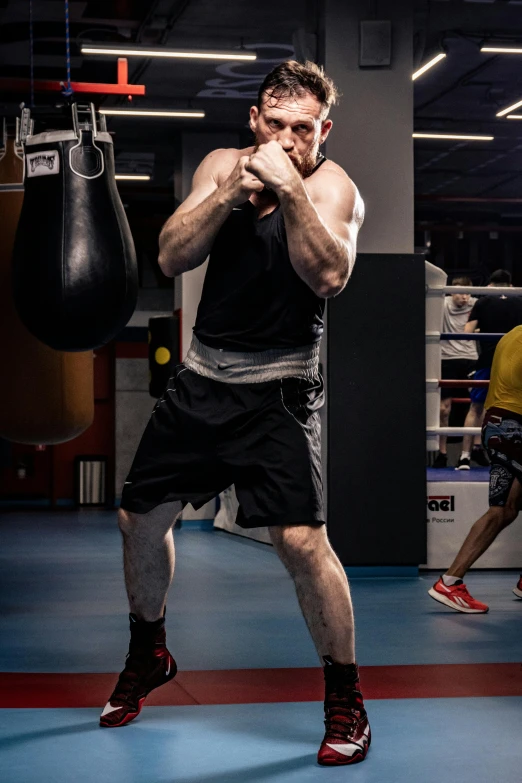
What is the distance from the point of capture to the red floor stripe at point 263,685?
340 centimetres

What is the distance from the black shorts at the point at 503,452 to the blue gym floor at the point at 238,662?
60 cm

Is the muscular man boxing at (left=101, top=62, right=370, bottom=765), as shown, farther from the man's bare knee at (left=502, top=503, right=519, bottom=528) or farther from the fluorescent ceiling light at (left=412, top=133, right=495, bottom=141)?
the fluorescent ceiling light at (left=412, top=133, right=495, bottom=141)

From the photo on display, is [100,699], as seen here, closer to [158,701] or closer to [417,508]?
[158,701]

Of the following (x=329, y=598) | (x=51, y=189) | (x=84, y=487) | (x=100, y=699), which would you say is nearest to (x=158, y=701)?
(x=100, y=699)

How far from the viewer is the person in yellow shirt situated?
5273 millimetres

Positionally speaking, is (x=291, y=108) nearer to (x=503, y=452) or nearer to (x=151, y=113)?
(x=503, y=452)

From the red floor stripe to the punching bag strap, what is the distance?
69.6 inches

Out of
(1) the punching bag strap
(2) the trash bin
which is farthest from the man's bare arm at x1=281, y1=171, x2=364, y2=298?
(2) the trash bin

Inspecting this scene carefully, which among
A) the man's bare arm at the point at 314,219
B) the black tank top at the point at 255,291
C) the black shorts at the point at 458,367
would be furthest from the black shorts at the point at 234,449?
the black shorts at the point at 458,367

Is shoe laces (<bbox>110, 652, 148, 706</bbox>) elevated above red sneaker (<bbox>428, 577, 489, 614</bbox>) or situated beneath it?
elevated above

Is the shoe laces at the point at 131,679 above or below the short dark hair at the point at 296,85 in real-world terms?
below

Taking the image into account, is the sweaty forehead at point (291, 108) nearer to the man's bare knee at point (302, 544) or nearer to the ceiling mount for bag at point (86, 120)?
the man's bare knee at point (302, 544)

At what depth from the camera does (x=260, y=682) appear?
366 cm

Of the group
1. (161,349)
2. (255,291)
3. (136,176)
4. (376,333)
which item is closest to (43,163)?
(255,291)
